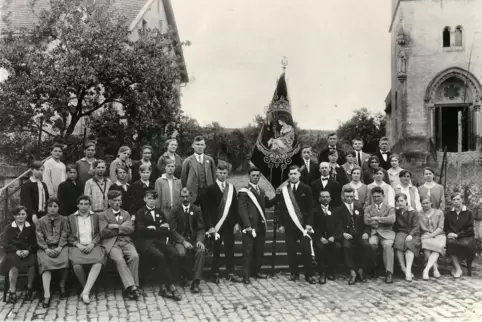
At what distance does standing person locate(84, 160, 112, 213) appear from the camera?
6.61 meters

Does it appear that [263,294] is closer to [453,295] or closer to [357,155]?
[453,295]

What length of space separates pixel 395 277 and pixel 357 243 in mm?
766

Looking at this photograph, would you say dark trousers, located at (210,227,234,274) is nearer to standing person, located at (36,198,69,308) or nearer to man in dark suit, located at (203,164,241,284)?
man in dark suit, located at (203,164,241,284)

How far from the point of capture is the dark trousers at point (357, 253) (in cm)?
677

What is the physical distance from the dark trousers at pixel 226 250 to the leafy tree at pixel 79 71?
195 inches

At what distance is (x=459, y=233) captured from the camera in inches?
283

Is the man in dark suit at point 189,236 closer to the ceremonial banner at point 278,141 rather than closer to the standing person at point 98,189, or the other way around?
the standing person at point 98,189

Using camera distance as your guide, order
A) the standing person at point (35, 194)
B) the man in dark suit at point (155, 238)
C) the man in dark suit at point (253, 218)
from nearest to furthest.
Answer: the man in dark suit at point (155, 238), the standing person at point (35, 194), the man in dark suit at point (253, 218)

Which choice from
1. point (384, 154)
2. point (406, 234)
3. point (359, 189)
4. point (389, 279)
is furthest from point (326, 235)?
point (384, 154)

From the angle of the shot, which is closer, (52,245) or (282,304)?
(282,304)

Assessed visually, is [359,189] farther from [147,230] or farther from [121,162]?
[121,162]

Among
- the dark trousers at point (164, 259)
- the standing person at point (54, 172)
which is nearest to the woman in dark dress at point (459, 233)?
the dark trousers at point (164, 259)

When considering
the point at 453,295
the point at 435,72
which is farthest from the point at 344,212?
the point at 435,72

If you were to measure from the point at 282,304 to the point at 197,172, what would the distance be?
2579mm
